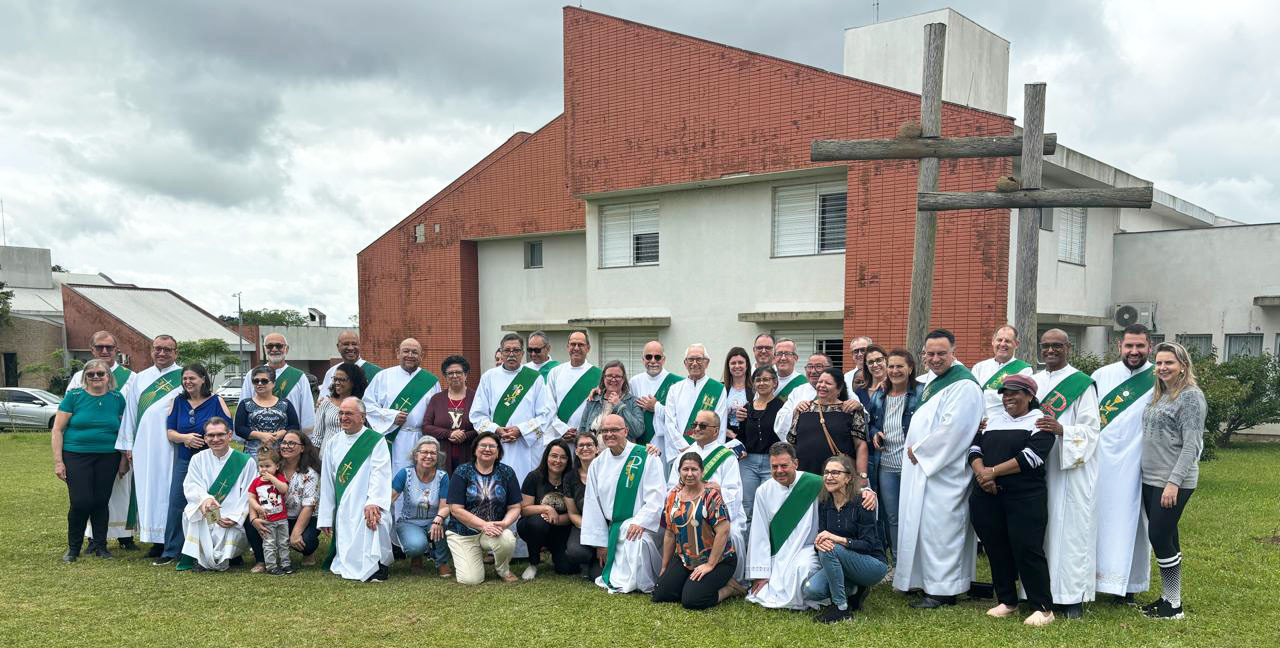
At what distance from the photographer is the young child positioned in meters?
7.14

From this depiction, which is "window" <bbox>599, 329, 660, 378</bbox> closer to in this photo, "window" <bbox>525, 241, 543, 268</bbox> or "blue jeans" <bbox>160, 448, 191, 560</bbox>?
"window" <bbox>525, 241, 543, 268</bbox>

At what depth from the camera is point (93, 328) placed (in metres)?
34.7

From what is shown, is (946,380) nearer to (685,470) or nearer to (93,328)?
(685,470)

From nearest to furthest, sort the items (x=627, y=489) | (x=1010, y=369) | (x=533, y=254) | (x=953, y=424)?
(x=953, y=424) → (x=627, y=489) → (x=1010, y=369) → (x=533, y=254)

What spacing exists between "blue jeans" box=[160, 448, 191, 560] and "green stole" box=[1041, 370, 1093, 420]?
6.80 metres

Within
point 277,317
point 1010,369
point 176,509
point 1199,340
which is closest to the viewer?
point 1010,369

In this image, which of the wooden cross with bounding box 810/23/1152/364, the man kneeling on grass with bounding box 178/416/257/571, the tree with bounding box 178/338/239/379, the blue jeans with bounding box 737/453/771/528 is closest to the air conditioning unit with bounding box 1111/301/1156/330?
the wooden cross with bounding box 810/23/1152/364

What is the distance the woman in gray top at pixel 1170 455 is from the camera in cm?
542

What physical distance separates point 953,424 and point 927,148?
3.33 meters

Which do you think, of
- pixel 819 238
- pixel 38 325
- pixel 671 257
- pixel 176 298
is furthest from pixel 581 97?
pixel 176 298

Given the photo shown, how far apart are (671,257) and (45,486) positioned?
10558 mm

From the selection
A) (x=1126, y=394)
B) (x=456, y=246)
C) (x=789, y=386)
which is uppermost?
(x=456, y=246)

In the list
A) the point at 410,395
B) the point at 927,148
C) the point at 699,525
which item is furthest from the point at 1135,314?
the point at 410,395

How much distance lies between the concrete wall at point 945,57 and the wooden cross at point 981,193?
7951mm
